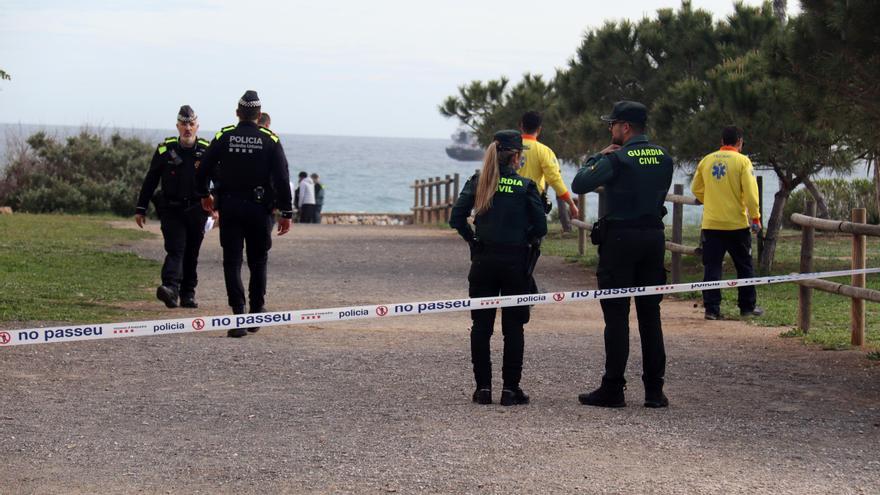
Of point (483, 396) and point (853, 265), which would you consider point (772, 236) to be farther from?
point (483, 396)

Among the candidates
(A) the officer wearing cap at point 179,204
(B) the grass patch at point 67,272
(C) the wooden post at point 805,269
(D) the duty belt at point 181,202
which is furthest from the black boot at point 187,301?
(C) the wooden post at point 805,269

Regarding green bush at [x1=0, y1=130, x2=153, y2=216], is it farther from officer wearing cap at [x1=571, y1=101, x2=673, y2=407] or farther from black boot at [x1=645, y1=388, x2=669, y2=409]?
black boot at [x1=645, y1=388, x2=669, y2=409]

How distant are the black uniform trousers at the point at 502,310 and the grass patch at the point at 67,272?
4663mm

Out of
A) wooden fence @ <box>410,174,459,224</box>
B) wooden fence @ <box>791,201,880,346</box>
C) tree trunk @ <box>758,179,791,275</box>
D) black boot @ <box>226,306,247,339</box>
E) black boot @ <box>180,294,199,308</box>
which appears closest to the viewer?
wooden fence @ <box>791,201,880,346</box>

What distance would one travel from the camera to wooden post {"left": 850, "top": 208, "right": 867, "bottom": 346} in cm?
1056

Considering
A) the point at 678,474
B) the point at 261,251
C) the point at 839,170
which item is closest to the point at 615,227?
the point at 678,474

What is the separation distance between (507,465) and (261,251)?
15.5 feet

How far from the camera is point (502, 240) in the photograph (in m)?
8.01

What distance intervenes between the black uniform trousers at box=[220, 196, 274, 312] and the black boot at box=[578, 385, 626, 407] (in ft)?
11.2

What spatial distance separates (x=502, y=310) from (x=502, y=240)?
432 millimetres

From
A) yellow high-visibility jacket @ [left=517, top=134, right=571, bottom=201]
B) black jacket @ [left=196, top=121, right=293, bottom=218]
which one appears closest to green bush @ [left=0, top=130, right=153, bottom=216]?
yellow high-visibility jacket @ [left=517, top=134, right=571, bottom=201]

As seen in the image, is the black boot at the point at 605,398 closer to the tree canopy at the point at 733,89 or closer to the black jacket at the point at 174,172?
the tree canopy at the point at 733,89

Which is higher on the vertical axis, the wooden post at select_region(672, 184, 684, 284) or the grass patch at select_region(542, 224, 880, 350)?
the wooden post at select_region(672, 184, 684, 284)

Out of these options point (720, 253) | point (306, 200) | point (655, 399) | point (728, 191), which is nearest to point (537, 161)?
point (728, 191)
